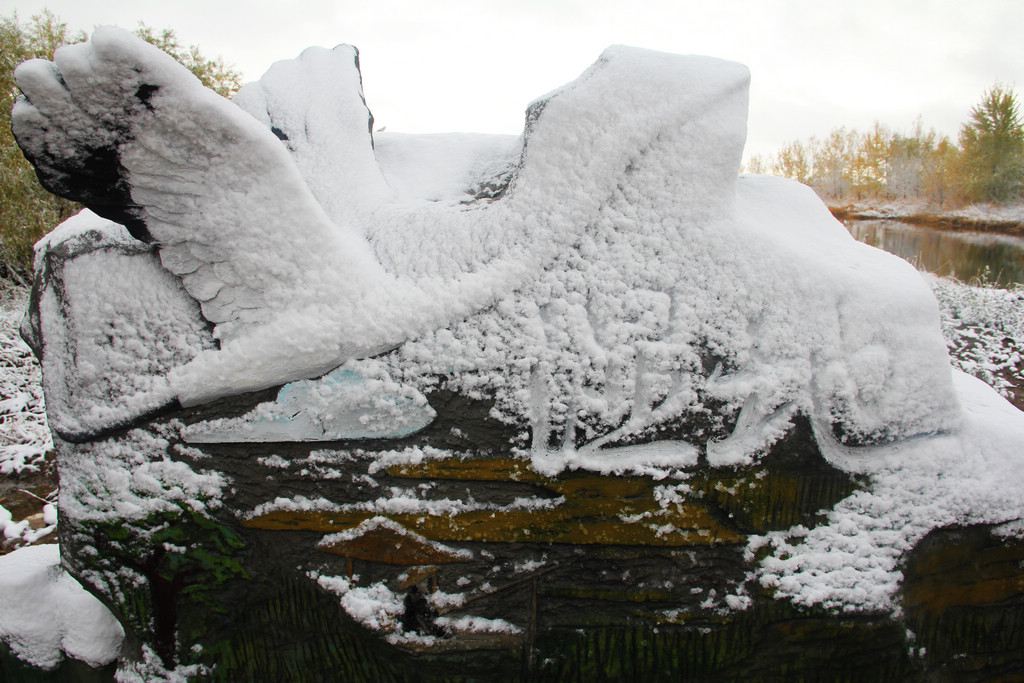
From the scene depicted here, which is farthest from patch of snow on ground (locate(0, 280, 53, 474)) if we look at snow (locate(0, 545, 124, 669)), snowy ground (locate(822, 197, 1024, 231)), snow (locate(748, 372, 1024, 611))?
snowy ground (locate(822, 197, 1024, 231))

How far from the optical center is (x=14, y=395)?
4.21 m

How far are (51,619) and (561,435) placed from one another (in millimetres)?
1428

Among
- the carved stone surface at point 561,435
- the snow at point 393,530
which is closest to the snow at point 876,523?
the carved stone surface at point 561,435

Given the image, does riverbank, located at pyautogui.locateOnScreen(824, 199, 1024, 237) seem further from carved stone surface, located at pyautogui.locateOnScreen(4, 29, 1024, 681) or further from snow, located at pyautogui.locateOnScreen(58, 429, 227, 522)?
snow, located at pyautogui.locateOnScreen(58, 429, 227, 522)

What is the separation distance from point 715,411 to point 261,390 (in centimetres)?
89

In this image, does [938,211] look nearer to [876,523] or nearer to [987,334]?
[987,334]

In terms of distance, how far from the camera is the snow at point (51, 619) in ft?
4.58

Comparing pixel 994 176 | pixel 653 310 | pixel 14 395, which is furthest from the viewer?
pixel 994 176

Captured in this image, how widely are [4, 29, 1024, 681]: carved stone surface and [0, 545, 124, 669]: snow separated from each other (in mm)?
368

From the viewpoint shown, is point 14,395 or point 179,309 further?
point 14,395

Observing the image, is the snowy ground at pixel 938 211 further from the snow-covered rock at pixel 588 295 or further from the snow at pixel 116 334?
the snow at pixel 116 334

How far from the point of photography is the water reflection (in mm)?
10273

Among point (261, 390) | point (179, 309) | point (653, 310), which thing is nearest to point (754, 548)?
point (653, 310)

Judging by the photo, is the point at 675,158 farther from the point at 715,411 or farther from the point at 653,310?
the point at 715,411
